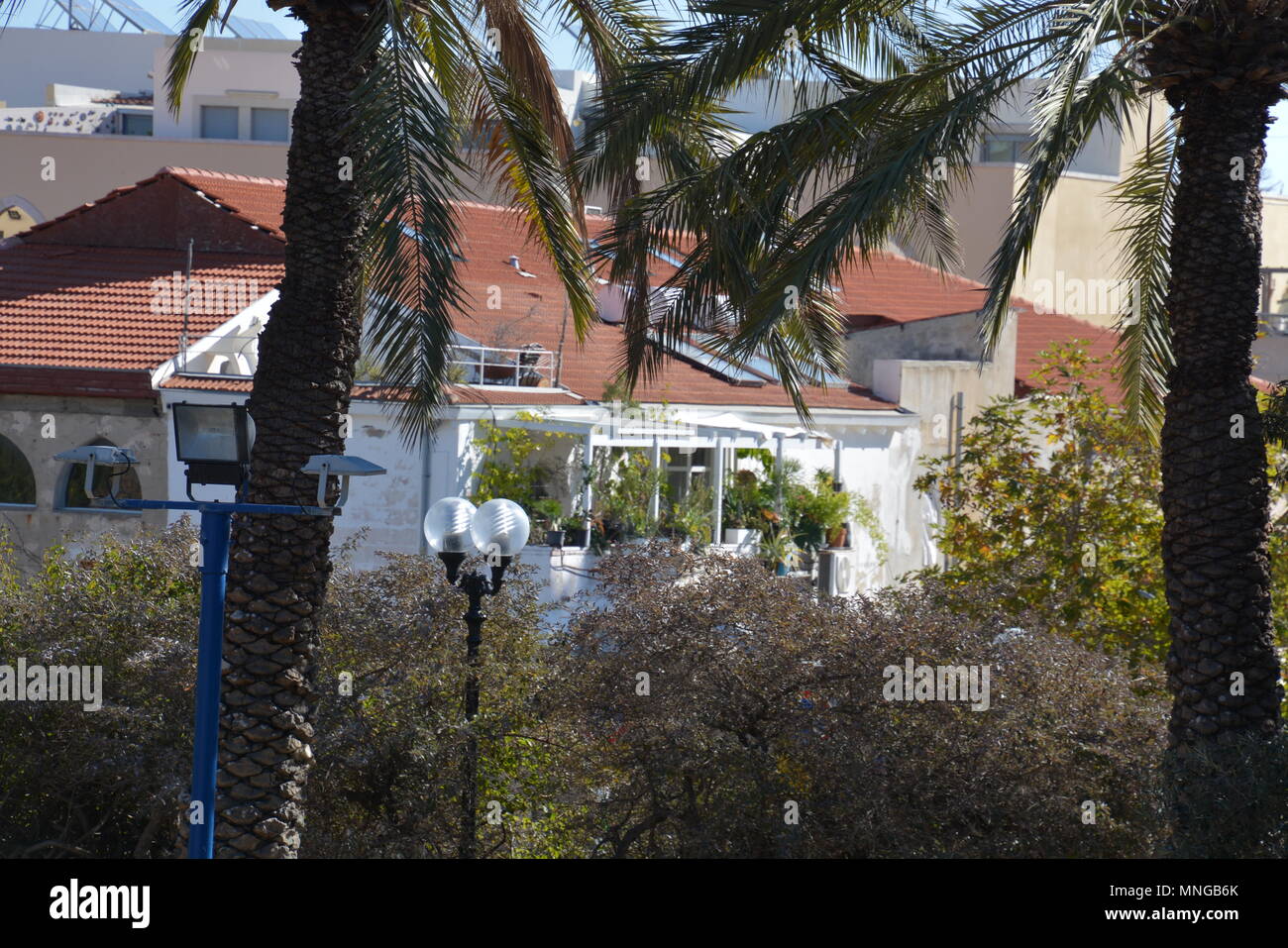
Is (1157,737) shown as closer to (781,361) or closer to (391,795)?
(781,361)

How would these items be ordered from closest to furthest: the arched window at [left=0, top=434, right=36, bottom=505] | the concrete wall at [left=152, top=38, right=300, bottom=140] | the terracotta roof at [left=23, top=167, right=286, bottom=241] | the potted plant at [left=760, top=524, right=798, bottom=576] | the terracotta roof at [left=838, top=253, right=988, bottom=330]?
1. the arched window at [left=0, top=434, right=36, bottom=505]
2. the potted plant at [left=760, top=524, right=798, bottom=576]
3. the terracotta roof at [left=23, top=167, right=286, bottom=241]
4. the terracotta roof at [left=838, top=253, right=988, bottom=330]
5. the concrete wall at [left=152, top=38, right=300, bottom=140]

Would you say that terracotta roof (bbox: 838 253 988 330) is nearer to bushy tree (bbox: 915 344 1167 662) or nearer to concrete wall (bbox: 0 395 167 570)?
bushy tree (bbox: 915 344 1167 662)

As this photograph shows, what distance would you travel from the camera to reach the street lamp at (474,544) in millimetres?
10578

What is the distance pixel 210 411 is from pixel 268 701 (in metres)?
1.77

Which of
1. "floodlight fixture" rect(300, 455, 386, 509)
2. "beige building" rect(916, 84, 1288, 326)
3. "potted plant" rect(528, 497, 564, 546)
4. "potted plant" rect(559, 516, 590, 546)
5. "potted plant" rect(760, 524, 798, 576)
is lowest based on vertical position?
"potted plant" rect(760, 524, 798, 576)

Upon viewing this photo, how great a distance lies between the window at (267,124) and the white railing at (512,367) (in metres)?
18.9

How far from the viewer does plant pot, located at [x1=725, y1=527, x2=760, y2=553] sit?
2219cm

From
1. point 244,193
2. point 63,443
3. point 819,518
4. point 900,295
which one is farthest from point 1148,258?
point 900,295

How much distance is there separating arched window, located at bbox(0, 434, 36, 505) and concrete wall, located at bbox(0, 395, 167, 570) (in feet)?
0.32

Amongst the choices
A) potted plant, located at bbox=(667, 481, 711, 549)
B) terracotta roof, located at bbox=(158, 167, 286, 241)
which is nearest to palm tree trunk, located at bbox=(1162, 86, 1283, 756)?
potted plant, located at bbox=(667, 481, 711, 549)

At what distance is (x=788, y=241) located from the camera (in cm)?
883

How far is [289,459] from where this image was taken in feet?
29.1

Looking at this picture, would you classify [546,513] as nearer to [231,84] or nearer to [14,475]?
[14,475]

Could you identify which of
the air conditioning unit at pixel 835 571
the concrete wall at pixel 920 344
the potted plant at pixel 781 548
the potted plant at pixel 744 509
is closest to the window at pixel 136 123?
the concrete wall at pixel 920 344
